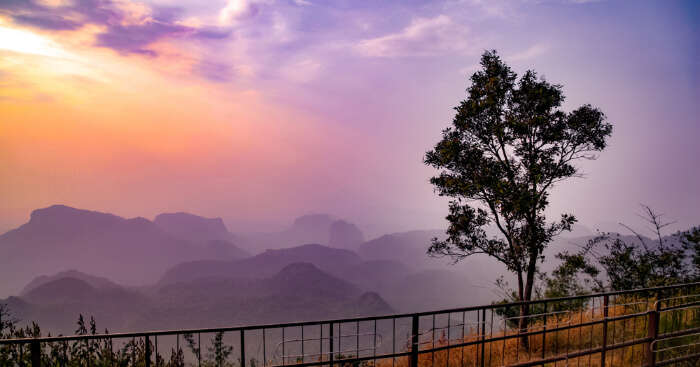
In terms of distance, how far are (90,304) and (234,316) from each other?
6648 cm

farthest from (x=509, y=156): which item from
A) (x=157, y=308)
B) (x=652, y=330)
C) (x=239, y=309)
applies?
(x=157, y=308)

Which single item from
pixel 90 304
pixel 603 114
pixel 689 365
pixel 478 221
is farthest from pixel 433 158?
pixel 90 304

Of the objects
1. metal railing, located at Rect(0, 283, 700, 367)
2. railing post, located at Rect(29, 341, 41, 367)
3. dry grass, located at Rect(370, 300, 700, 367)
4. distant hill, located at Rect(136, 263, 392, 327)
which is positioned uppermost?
railing post, located at Rect(29, 341, 41, 367)

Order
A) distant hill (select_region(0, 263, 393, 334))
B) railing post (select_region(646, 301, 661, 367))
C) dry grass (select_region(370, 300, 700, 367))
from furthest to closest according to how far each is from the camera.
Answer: distant hill (select_region(0, 263, 393, 334))
dry grass (select_region(370, 300, 700, 367))
railing post (select_region(646, 301, 661, 367))

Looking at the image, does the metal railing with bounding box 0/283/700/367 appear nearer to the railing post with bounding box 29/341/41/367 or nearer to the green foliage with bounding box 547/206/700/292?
the railing post with bounding box 29/341/41/367

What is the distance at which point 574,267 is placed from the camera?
15.0 m

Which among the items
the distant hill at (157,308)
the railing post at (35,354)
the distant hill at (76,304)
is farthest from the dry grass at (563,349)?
the distant hill at (76,304)

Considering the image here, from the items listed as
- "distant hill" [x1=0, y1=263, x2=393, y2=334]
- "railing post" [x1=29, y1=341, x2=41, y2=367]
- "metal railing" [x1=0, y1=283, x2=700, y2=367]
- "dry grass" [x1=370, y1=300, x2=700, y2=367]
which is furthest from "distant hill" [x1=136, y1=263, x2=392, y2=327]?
"railing post" [x1=29, y1=341, x2=41, y2=367]

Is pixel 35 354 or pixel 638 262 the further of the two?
pixel 638 262

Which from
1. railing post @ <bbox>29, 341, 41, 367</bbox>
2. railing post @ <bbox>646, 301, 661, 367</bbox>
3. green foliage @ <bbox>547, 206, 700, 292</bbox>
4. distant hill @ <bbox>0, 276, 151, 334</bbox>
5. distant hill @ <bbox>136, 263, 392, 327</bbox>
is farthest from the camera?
distant hill @ <bbox>136, 263, 392, 327</bbox>

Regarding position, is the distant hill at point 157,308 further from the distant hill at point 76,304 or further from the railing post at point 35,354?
the railing post at point 35,354

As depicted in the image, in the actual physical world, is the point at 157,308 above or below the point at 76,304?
below

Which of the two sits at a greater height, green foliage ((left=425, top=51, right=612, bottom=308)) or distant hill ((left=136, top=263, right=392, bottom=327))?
green foliage ((left=425, top=51, right=612, bottom=308))

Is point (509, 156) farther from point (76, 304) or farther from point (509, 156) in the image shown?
point (76, 304)
